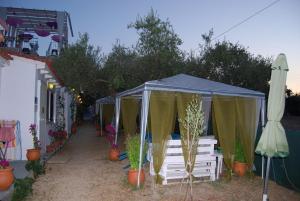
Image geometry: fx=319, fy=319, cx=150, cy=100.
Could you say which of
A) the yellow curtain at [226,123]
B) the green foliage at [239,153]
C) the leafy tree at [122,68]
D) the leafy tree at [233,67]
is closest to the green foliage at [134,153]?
the yellow curtain at [226,123]

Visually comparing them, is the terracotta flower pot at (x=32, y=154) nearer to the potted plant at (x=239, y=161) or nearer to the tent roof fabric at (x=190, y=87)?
the tent roof fabric at (x=190, y=87)

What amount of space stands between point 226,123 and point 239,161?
1.12m

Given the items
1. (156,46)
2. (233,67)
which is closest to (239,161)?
(156,46)

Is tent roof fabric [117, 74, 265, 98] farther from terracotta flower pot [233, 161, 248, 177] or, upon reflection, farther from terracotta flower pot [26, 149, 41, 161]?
terracotta flower pot [26, 149, 41, 161]

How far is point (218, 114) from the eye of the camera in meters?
8.39

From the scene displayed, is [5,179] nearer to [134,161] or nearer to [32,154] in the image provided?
[134,161]

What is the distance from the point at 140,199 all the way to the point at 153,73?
8516mm

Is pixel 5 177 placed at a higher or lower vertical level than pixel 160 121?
lower

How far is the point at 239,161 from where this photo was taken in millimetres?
8648

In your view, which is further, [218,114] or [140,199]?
[218,114]

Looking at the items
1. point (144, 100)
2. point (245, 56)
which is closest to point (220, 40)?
point (245, 56)

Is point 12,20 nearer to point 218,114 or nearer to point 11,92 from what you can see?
point 11,92

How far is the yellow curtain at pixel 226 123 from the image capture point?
8352mm

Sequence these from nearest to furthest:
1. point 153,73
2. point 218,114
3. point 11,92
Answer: point 218,114 < point 11,92 < point 153,73
